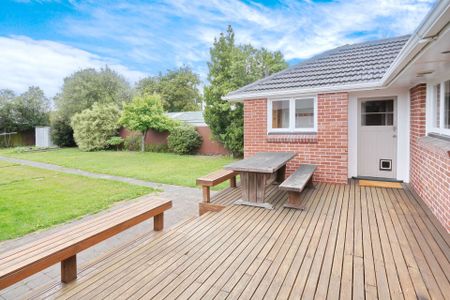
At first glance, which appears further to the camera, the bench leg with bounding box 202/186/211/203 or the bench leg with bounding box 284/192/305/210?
the bench leg with bounding box 202/186/211/203

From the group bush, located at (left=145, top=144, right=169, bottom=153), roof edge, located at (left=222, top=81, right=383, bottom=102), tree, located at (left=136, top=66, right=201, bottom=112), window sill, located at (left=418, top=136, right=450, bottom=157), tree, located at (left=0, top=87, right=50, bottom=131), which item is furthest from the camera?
tree, located at (left=136, top=66, right=201, bottom=112)

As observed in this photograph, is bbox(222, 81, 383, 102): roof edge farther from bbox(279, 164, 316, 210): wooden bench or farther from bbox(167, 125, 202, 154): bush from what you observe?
bbox(167, 125, 202, 154): bush

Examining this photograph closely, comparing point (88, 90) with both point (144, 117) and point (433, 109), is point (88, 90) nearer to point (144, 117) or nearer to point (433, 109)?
point (144, 117)

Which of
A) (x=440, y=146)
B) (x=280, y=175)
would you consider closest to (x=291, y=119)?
(x=280, y=175)

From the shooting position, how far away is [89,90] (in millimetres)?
26531

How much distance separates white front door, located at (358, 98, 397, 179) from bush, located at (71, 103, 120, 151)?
16981 millimetres

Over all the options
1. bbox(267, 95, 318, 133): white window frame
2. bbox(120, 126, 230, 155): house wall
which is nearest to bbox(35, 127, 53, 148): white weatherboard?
bbox(120, 126, 230, 155): house wall

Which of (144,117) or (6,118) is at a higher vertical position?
(6,118)

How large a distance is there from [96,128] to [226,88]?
35.4ft

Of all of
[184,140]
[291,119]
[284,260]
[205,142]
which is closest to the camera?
[284,260]

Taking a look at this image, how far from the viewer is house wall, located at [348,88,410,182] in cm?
579

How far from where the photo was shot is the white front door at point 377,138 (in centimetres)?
602

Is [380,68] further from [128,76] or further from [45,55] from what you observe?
[128,76]

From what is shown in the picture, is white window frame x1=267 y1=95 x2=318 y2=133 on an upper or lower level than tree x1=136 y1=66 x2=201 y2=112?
lower
